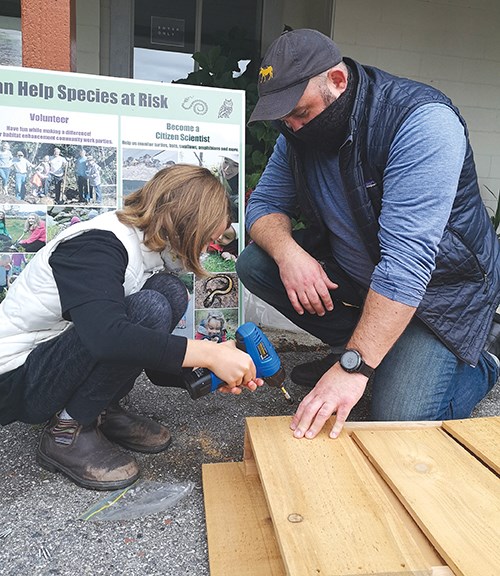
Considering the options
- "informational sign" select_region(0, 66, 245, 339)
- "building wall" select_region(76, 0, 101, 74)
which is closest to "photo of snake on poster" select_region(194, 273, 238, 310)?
"informational sign" select_region(0, 66, 245, 339)

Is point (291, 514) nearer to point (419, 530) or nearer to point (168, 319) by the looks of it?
point (419, 530)

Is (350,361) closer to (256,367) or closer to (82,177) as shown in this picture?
(256,367)

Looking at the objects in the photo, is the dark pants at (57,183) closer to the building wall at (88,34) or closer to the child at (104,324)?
the child at (104,324)

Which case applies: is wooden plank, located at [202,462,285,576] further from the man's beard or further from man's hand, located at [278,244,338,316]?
the man's beard

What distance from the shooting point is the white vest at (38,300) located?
1779 millimetres

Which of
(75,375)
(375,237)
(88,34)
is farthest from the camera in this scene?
(88,34)

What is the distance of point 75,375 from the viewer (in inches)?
71.7

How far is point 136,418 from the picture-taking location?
7.27 ft

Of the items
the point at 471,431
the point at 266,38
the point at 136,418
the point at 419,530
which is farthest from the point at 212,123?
the point at 266,38

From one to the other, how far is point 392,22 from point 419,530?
4.76 m

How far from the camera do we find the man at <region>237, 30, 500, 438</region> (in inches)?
71.5

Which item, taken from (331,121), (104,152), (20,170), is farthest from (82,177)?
(331,121)

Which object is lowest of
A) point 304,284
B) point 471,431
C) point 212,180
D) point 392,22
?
point 471,431

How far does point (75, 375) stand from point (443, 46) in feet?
15.8
